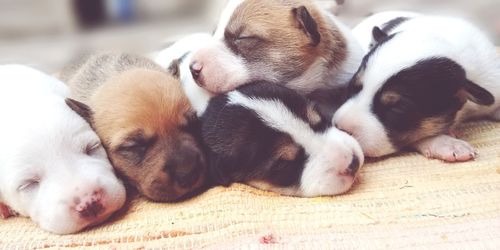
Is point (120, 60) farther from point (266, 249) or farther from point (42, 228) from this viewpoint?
point (266, 249)

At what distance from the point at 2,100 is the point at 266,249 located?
1.74 metres

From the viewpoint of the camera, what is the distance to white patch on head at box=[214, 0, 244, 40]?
10.8 ft

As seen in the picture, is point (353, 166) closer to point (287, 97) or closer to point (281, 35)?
point (287, 97)

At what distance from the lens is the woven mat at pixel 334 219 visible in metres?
2.22

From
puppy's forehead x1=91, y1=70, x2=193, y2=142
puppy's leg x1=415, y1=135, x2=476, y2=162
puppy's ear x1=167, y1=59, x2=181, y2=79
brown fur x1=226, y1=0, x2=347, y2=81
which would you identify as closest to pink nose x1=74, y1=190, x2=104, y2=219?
puppy's forehead x1=91, y1=70, x2=193, y2=142

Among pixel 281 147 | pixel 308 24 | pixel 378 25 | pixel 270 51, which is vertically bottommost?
pixel 378 25

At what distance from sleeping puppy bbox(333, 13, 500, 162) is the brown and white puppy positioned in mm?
216

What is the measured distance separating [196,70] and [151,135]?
447 millimetres

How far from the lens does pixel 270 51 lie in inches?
124

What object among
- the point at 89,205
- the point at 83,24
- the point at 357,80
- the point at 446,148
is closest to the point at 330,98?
the point at 357,80

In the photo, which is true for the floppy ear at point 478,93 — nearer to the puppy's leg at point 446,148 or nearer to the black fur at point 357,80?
the puppy's leg at point 446,148

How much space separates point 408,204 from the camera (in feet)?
8.13

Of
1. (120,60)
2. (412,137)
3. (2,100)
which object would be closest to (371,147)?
(412,137)

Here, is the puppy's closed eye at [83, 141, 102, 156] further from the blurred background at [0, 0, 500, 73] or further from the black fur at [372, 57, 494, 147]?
the blurred background at [0, 0, 500, 73]
